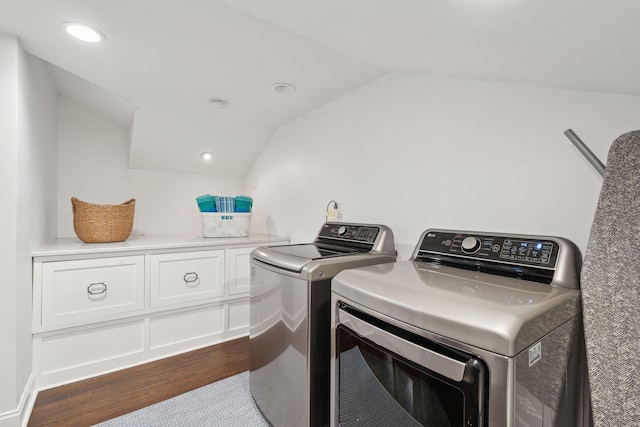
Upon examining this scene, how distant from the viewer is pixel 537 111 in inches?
48.0

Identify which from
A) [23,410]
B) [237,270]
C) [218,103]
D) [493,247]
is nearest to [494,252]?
[493,247]

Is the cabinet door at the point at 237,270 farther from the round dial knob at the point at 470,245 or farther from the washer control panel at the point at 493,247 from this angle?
the round dial knob at the point at 470,245

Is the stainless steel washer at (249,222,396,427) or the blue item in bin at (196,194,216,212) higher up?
the blue item in bin at (196,194,216,212)

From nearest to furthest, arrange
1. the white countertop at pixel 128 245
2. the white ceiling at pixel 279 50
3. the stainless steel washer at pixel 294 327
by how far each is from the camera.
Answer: the white ceiling at pixel 279 50
the stainless steel washer at pixel 294 327
the white countertop at pixel 128 245

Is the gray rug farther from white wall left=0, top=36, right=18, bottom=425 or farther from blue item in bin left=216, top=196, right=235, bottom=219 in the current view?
blue item in bin left=216, top=196, right=235, bottom=219

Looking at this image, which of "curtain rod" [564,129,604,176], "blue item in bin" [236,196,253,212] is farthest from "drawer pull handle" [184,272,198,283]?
"curtain rod" [564,129,604,176]

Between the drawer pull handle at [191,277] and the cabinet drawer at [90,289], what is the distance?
0.94ft

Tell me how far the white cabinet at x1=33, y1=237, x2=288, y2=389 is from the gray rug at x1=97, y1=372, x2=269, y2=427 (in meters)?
0.58

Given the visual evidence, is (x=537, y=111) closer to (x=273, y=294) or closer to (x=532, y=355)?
(x=532, y=355)

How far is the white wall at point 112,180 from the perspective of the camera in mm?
2523

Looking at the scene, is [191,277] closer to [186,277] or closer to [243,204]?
[186,277]

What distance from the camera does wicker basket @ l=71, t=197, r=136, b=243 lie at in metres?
2.07

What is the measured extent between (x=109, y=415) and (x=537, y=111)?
245cm

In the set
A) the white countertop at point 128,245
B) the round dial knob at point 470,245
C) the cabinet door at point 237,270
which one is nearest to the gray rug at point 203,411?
the cabinet door at point 237,270
